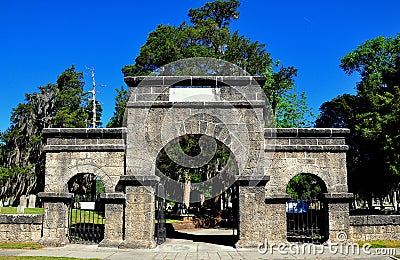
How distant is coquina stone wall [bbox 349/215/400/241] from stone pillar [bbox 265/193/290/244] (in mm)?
2073

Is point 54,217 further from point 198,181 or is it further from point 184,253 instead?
point 198,181

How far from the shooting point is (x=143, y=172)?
11492 millimetres

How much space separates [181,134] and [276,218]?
3704 mm

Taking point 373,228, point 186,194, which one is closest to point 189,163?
point 186,194

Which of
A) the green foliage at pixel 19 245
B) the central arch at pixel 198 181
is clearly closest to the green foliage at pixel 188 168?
the central arch at pixel 198 181

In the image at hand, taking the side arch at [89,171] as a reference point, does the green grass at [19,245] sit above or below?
below

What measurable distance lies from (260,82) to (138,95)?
3.67 meters

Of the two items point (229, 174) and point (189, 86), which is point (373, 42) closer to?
point (229, 174)

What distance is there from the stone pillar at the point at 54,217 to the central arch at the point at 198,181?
5864mm

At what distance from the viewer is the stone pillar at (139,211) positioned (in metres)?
11.0

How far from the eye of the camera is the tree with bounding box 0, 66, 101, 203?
98.1ft

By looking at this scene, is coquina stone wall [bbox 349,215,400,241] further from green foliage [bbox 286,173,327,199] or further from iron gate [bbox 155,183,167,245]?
green foliage [bbox 286,173,327,199]

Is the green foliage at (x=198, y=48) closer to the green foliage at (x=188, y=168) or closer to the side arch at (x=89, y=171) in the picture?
the green foliage at (x=188, y=168)

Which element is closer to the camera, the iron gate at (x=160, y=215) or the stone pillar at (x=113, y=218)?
the stone pillar at (x=113, y=218)
